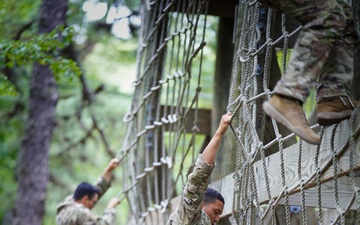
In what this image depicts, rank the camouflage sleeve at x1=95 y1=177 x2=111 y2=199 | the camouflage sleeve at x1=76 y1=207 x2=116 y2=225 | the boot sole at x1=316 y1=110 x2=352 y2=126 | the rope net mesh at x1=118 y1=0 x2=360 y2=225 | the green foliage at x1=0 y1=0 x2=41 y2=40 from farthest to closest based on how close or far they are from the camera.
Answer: the green foliage at x1=0 y1=0 x2=41 y2=40 < the camouflage sleeve at x1=95 y1=177 x2=111 y2=199 < the camouflage sleeve at x1=76 y1=207 x2=116 y2=225 < the rope net mesh at x1=118 y1=0 x2=360 y2=225 < the boot sole at x1=316 y1=110 x2=352 y2=126

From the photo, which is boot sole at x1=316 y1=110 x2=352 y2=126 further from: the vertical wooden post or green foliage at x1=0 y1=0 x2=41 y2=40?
green foliage at x1=0 y1=0 x2=41 y2=40

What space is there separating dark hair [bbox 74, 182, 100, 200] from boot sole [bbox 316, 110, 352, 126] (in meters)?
3.37

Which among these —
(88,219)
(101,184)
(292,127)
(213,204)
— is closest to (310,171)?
(292,127)

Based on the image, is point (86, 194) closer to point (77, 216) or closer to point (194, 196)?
point (77, 216)

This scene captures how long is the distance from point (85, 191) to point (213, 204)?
2237 millimetres

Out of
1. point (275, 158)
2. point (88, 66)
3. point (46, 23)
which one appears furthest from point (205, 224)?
point (88, 66)

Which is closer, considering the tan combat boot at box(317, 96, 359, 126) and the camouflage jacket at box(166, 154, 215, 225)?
the tan combat boot at box(317, 96, 359, 126)

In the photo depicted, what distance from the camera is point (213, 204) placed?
3.89 metres

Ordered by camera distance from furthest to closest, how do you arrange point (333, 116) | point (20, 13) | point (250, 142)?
point (20, 13), point (250, 142), point (333, 116)

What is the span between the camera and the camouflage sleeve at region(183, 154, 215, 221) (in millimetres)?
3546

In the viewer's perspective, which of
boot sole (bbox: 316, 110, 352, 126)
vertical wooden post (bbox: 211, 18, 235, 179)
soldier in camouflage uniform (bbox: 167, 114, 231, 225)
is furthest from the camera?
vertical wooden post (bbox: 211, 18, 235, 179)

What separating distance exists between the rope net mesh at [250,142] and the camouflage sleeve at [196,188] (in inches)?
8.4

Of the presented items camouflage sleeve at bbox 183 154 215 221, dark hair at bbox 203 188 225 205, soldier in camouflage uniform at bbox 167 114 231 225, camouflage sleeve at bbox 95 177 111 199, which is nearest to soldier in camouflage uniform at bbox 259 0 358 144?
soldier in camouflage uniform at bbox 167 114 231 225

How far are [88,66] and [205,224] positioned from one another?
11.6 meters
